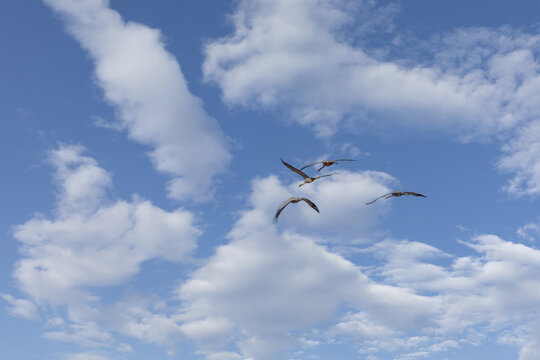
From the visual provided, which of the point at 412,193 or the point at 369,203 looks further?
the point at 412,193

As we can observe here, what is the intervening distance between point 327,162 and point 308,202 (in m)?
4.89

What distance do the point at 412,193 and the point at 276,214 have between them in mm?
11950

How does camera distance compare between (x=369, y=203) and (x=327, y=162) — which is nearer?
(x=369, y=203)

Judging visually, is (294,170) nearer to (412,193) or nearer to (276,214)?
(276,214)

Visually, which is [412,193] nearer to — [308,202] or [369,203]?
[369,203]

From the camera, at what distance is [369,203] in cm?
3747

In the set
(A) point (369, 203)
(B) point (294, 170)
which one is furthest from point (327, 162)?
(A) point (369, 203)

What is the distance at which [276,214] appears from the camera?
36.3 metres

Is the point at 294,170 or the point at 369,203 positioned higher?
the point at 294,170

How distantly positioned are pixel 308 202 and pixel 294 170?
13.3 ft

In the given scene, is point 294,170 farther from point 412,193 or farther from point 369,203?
point 412,193

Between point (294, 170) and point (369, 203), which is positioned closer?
point (369, 203)

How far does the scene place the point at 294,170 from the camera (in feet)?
133

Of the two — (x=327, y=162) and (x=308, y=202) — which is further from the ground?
(x=327, y=162)
